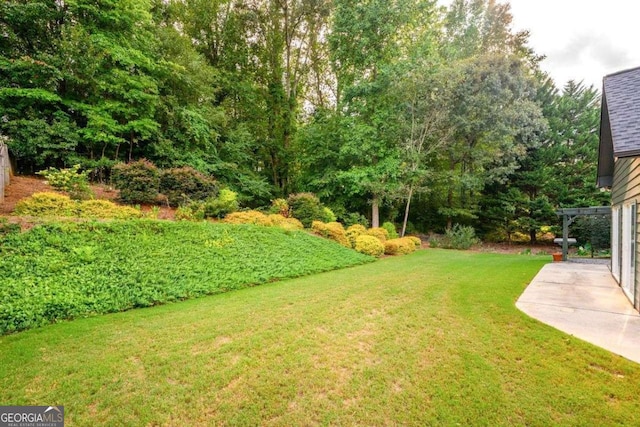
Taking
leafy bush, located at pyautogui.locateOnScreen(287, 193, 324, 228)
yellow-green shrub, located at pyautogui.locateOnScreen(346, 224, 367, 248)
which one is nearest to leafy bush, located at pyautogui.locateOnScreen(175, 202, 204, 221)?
leafy bush, located at pyautogui.locateOnScreen(287, 193, 324, 228)

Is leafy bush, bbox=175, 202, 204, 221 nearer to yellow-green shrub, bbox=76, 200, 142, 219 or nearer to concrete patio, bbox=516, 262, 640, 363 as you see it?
yellow-green shrub, bbox=76, 200, 142, 219

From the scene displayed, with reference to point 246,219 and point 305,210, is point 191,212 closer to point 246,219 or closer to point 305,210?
point 246,219

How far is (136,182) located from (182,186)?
1300 millimetres

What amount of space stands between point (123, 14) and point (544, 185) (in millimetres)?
21977

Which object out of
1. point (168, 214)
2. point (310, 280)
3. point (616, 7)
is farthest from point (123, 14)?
point (616, 7)

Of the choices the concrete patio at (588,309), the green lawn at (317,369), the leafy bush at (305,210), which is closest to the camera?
the green lawn at (317,369)

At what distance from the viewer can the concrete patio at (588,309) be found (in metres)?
3.57


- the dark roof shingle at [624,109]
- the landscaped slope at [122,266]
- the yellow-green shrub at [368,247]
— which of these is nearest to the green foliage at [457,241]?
the yellow-green shrub at [368,247]

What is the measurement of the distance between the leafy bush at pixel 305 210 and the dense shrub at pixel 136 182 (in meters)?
5.00

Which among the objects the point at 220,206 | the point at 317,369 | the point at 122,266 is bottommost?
the point at 317,369

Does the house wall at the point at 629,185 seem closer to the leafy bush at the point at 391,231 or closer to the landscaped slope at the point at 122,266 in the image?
the landscaped slope at the point at 122,266

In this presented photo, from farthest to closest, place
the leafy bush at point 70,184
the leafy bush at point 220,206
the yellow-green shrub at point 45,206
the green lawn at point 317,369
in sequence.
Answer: the leafy bush at point 220,206
the leafy bush at point 70,184
the yellow-green shrub at point 45,206
the green lawn at point 317,369

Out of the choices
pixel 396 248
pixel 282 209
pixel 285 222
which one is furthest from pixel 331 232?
pixel 396 248

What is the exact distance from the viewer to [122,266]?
524cm
